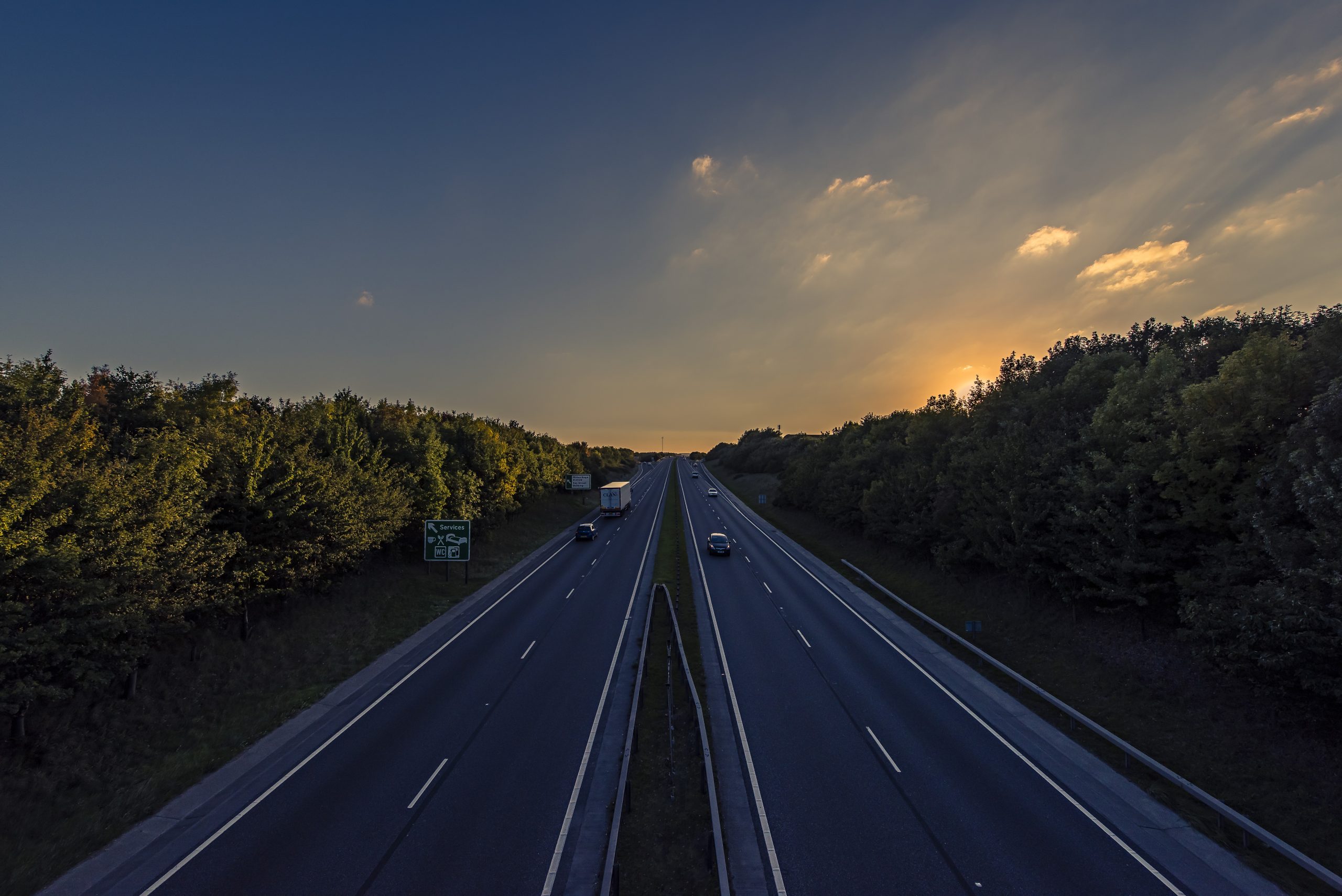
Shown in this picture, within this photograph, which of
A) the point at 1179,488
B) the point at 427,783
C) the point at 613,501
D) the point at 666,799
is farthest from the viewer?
the point at 613,501

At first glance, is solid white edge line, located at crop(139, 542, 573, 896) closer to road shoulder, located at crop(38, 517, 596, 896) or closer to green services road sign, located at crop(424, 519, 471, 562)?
road shoulder, located at crop(38, 517, 596, 896)

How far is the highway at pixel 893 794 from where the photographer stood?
394 inches

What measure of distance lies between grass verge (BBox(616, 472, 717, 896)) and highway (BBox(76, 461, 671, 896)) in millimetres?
907

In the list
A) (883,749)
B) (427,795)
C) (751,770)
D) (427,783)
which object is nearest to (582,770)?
(427,795)

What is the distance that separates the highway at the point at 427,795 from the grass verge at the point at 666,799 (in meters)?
0.91

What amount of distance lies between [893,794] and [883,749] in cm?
208

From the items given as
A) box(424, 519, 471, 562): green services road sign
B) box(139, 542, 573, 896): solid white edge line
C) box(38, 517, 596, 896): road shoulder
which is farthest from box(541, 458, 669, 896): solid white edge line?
box(424, 519, 471, 562): green services road sign

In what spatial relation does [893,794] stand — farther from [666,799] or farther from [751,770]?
[666,799]

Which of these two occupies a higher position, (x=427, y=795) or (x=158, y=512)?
(x=158, y=512)

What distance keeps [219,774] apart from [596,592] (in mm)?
19813

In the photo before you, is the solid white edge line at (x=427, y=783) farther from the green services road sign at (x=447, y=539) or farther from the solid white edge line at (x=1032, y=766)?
the green services road sign at (x=447, y=539)

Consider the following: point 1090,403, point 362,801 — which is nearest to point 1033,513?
point 1090,403

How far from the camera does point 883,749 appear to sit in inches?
572

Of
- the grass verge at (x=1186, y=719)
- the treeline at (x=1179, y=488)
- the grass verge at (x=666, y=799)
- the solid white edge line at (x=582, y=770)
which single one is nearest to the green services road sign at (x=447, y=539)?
the solid white edge line at (x=582, y=770)
